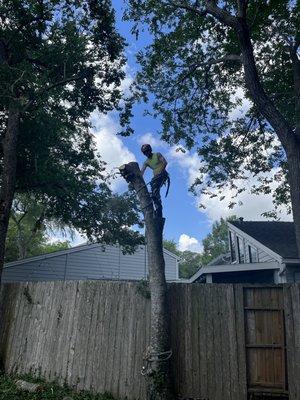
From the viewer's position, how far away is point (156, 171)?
21.6ft

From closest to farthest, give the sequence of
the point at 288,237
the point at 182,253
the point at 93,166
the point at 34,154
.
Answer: the point at 34,154
the point at 93,166
the point at 288,237
the point at 182,253

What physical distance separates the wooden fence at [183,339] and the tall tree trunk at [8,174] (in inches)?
91.0

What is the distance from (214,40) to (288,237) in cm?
879

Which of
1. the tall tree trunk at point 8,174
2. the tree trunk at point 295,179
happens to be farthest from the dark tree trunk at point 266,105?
the tall tree trunk at point 8,174

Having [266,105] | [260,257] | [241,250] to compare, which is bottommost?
[260,257]

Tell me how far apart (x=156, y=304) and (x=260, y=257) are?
11984 mm

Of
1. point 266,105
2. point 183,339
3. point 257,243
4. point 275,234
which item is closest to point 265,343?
point 183,339

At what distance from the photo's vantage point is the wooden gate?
5.41 meters

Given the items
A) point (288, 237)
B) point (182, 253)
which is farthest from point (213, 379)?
point (182, 253)

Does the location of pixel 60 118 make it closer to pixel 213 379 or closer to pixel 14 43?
pixel 14 43

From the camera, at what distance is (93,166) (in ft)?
46.4

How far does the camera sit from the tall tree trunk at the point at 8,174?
30.1 ft

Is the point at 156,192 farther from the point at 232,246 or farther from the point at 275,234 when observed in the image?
the point at 232,246

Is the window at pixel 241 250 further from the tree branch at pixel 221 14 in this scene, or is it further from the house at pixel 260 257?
the tree branch at pixel 221 14
